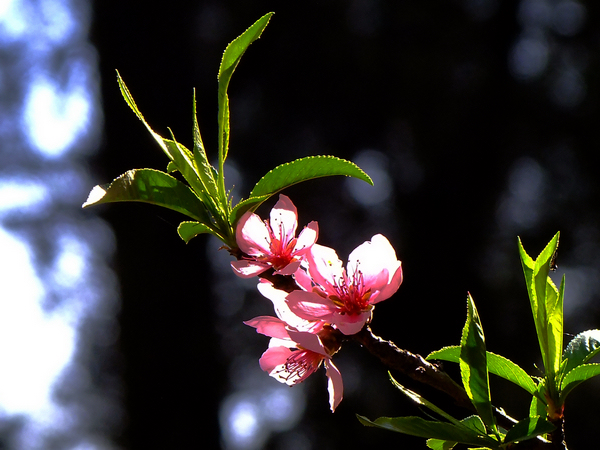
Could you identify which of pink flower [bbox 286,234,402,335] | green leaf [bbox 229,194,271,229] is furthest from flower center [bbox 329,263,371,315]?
green leaf [bbox 229,194,271,229]

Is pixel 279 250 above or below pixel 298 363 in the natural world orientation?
above

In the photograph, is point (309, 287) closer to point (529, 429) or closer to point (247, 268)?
point (247, 268)

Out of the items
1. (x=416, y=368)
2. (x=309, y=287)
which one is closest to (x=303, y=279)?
(x=309, y=287)

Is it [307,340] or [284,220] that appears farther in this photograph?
[284,220]

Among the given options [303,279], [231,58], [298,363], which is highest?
[231,58]

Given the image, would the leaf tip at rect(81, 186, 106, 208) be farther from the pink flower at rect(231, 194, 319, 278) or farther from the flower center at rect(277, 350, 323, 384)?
the flower center at rect(277, 350, 323, 384)

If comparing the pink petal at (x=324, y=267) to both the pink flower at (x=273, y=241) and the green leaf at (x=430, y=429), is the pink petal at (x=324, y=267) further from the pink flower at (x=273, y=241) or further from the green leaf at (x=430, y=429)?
the green leaf at (x=430, y=429)
